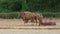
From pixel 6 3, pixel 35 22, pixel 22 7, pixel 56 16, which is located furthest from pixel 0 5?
pixel 35 22

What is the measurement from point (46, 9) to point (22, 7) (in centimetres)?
288

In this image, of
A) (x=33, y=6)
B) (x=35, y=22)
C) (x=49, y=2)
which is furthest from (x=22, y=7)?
(x=35, y=22)

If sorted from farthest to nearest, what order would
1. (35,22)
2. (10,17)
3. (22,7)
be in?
(22,7), (10,17), (35,22)

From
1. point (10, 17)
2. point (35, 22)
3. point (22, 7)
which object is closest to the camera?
point (35, 22)

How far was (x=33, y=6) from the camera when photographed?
2905 centimetres

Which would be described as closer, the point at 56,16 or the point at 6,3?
the point at 56,16

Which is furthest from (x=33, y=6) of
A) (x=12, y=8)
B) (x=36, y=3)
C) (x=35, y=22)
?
(x=35, y=22)

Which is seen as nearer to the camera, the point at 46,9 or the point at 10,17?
the point at 10,17

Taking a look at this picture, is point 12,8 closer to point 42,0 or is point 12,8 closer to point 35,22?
point 42,0

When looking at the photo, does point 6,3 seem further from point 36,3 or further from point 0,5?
point 36,3

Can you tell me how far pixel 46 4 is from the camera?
29531 mm

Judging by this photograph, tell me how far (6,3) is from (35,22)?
1159cm

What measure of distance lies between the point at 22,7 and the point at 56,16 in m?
4.12

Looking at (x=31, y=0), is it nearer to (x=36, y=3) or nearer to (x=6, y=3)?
(x=36, y=3)
